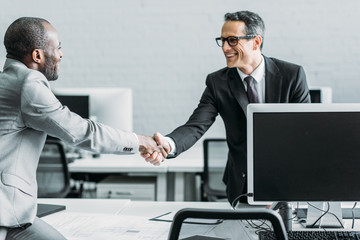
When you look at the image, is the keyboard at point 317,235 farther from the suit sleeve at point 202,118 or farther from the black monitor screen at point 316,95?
the black monitor screen at point 316,95

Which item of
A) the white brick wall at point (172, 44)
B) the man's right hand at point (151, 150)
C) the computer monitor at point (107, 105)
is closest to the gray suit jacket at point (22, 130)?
the man's right hand at point (151, 150)

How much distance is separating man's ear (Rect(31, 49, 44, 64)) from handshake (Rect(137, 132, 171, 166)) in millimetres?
562

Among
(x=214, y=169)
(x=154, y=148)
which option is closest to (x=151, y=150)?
(x=154, y=148)

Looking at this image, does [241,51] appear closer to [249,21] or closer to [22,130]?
[249,21]

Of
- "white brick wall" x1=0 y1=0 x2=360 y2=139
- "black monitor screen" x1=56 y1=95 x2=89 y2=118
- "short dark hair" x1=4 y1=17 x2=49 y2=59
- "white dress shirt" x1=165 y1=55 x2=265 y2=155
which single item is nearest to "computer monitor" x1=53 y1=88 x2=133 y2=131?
"black monitor screen" x1=56 y1=95 x2=89 y2=118

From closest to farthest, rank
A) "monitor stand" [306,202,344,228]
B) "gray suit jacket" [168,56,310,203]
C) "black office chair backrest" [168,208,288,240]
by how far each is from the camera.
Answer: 1. "black office chair backrest" [168,208,288,240]
2. "monitor stand" [306,202,344,228]
3. "gray suit jacket" [168,56,310,203]

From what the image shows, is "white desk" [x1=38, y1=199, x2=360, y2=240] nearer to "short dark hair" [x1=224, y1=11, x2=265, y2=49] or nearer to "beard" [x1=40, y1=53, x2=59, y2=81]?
"beard" [x1=40, y1=53, x2=59, y2=81]

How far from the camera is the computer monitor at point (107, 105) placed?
3.65 meters

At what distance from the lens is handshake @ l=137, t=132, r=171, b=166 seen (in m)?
2.08

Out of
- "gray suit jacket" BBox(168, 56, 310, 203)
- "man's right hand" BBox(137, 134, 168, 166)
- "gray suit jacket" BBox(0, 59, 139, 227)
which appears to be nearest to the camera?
"gray suit jacket" BBox(0, 59, 139, 227)

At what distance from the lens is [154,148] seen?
2.12 m

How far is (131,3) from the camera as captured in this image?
4641 millimetres

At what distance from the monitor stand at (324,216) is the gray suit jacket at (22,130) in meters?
0.93

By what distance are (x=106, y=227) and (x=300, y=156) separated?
0.77 m
